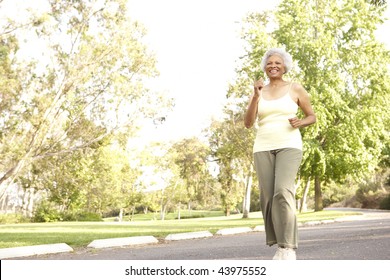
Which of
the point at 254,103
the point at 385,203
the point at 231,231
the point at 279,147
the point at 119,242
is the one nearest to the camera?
the point at 279,147

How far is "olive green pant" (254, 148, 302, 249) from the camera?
16.3 feet

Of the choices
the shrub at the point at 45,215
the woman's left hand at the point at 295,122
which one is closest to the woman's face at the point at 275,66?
the woman's left hand at the point at 295,122

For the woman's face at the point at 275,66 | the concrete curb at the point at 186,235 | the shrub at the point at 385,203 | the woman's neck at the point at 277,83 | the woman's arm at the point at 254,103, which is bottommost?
the concrete curb at the point at 186,235

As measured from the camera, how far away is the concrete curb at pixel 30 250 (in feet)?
27.7

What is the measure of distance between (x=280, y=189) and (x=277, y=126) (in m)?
0.60

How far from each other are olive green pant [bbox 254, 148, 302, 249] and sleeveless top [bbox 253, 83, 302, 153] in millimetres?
66

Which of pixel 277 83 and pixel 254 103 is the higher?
pixel 277 83

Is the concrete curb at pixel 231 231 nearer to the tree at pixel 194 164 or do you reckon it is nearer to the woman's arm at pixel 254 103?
the woman's arm at pixel 254 103

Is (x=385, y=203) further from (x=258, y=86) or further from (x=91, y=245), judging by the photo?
(x=258, y=86)

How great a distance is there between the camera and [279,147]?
5.08 meters

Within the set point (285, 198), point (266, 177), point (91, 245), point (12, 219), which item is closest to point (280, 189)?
point (285, 198)

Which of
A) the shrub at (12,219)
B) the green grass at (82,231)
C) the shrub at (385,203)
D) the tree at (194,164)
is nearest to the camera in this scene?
the green grass at (82,231)
